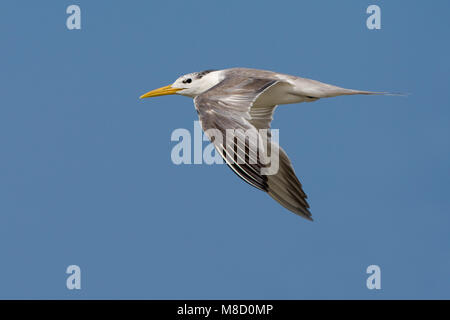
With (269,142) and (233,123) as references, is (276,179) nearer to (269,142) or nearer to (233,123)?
(269,142)

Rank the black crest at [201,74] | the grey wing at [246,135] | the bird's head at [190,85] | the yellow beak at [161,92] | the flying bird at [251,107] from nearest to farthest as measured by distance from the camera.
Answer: the grey wing at [246,135]
the flying bird at [251,107]
the bird's head at [190,85]
the black crest at [201,74]
the yellow beak at [161,92]

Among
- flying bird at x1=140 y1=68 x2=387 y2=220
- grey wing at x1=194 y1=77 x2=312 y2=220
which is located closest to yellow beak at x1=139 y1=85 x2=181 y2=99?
flying bird at x1=140 y1=68 x2=387 y2=220

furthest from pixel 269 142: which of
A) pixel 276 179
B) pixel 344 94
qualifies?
pixel 344 94

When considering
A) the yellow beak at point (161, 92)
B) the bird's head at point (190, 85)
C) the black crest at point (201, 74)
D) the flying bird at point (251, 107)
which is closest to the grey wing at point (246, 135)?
the flying bird at point (251, 107)

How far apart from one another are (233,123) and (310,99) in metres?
3.48

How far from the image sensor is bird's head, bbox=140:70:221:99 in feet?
54.9

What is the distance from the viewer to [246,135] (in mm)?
12602

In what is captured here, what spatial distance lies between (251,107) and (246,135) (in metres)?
2.45

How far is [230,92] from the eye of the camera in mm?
13781

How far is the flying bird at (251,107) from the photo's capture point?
12.4 meters

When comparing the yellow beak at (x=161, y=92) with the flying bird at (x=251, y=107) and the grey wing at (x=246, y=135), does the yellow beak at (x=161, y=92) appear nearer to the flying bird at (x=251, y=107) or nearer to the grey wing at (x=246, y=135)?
the flying bird at (x=251, y=107)

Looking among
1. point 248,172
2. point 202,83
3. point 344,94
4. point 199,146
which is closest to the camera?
point 248,172

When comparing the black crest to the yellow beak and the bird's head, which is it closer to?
the bird's head

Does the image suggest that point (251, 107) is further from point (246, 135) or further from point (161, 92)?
point (161, 92)
